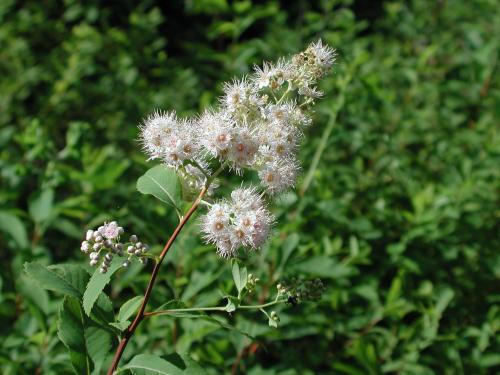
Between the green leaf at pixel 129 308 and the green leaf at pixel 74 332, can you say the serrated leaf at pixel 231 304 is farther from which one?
the green leaf at pixel 74 332

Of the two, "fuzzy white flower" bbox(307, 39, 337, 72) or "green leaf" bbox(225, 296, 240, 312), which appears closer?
"green leaf" bbox(225, 296, 240, 312)

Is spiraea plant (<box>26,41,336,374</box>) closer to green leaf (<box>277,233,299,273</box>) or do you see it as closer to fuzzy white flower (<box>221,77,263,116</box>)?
fuzzy white flower (<box>221,77,263,116</box>)

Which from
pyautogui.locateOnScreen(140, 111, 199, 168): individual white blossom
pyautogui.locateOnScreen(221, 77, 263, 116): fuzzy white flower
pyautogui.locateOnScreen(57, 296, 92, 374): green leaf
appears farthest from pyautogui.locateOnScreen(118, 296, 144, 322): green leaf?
pyautogui.locateOnScreen(221, 77, 263, 116): fuzzy white flower

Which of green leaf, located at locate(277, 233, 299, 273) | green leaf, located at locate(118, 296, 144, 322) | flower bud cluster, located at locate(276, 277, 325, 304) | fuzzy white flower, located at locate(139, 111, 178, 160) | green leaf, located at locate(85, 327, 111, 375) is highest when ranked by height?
green leaf, located at locate(277, 233, 299, 273)

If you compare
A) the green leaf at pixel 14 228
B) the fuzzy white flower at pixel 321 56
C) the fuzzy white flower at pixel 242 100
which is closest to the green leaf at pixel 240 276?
the fuzzy white flower at pixel 242 100

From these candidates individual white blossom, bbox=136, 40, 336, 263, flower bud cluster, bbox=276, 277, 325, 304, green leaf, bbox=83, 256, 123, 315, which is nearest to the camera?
green leaf, bbox=83, 256, 123, 315

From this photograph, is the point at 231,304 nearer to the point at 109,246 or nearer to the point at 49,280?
the point at 109,246

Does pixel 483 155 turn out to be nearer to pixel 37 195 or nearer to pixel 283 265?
pixel 283 265
